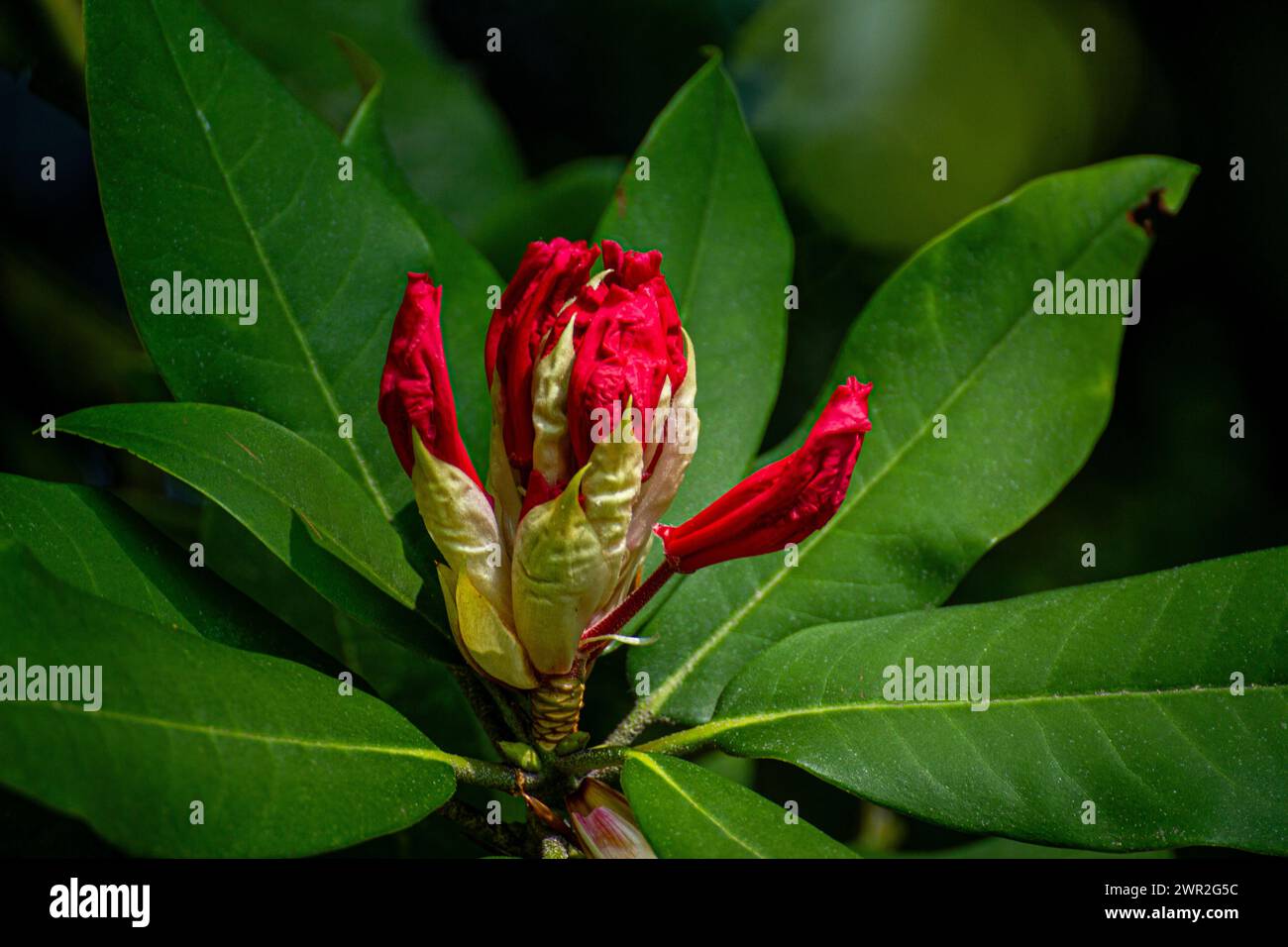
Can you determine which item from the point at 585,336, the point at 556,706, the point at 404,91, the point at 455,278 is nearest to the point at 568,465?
the point at 585,336

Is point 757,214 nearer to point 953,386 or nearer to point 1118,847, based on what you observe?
point 953,386

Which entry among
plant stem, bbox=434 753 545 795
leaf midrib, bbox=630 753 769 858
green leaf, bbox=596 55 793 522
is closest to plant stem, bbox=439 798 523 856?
plant stem, bbox=434 753 545 795

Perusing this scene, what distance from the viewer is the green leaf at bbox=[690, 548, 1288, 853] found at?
2.97 feet

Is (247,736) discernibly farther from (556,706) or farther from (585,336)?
(585,336)

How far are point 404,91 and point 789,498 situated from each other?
1.32m

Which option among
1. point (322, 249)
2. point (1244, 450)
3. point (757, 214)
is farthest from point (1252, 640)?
point (1244, 450)

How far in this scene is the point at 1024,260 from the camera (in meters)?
1.22

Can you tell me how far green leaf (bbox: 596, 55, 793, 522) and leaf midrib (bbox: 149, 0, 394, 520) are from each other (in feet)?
1.21

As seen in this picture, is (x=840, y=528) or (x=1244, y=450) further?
(x=1244, y=450)

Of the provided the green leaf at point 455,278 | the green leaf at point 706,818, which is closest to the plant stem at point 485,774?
the green leaf at point 706,818

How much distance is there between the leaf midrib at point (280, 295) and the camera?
1.02 meters

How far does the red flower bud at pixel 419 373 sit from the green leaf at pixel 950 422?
0.35 m

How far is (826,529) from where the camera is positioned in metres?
1.18

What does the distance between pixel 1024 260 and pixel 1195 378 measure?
0.99m
